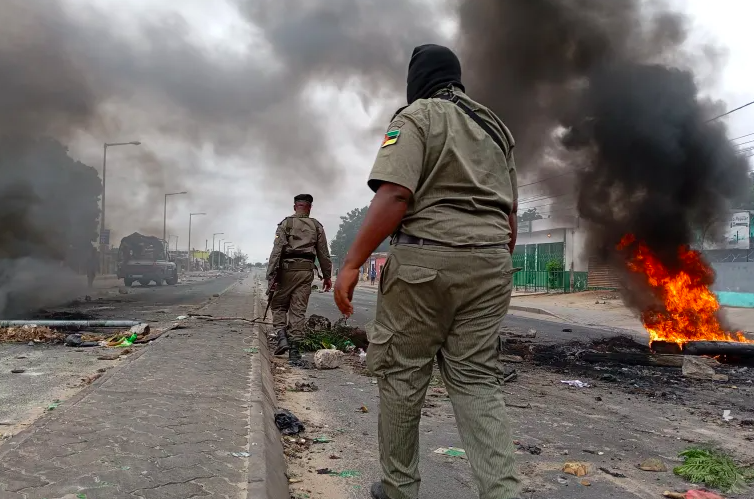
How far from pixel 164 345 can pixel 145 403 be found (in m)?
2.64

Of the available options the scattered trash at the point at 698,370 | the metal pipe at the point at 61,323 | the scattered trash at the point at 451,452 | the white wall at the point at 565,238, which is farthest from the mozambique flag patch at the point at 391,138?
the white wall at the point at 565,238

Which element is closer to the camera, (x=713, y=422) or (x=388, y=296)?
(x=388, y=296)

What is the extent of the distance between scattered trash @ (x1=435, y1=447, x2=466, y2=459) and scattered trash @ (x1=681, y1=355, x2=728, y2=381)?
148 inches

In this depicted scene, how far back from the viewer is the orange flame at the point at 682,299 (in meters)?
8.24

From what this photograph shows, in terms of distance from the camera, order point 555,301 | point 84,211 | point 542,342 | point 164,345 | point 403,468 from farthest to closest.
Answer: point 555,301 < point 84,211 < point 542,342 < point 164,345 < point 403,468

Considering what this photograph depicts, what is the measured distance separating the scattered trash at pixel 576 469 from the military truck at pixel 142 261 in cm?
2498

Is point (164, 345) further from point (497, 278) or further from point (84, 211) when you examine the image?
point (84, 211)

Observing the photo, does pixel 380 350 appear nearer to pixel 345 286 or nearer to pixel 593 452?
pixel 345 286

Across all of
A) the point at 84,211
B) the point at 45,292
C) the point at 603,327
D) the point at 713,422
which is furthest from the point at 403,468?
the point at 84,211

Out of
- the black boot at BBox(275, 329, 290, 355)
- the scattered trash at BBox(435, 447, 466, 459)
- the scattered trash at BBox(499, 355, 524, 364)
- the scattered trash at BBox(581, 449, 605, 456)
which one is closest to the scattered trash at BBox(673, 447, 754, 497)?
the scattered trash at BBox(581, 449, 605, 456)

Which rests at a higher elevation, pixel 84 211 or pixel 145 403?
pixel 84 211

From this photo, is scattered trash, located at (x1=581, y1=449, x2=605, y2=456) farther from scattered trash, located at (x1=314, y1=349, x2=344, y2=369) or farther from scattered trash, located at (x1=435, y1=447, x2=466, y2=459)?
scattered trash, located at (x1=314, y1=349, x2=344, y2=369)

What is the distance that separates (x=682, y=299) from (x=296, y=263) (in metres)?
6.61

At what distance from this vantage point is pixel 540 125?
1191 cm
